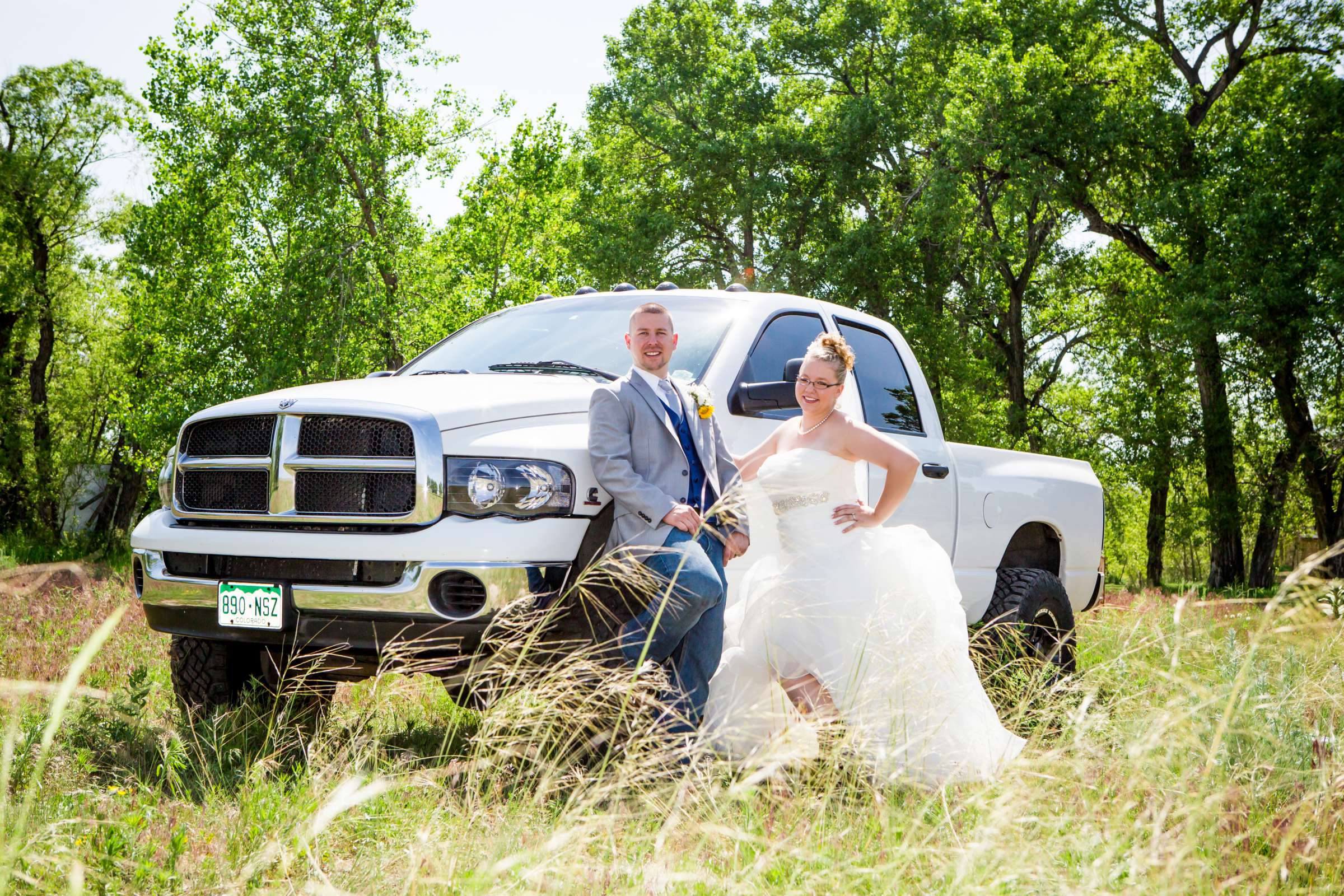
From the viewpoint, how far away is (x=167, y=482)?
4336 millimetres

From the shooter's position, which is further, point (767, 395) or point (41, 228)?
point (41, 228)

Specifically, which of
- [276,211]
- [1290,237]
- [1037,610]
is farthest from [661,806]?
[1290,237]

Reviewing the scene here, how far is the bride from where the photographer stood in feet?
13.2

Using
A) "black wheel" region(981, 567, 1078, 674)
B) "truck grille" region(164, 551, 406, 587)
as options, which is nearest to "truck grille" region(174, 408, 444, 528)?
"truck grille" region(164, 551, 406, 587)

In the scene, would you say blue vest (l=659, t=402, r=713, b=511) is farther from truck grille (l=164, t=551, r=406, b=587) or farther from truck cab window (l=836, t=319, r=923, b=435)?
truck cab window (l=836, t=319, r=923, b=435)

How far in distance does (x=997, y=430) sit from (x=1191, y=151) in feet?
24.0

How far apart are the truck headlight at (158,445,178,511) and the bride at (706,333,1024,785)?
2.32m

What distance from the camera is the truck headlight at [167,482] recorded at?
167 inches

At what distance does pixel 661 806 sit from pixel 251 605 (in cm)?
177

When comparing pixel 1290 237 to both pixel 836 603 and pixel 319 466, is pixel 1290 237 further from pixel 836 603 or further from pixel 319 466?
pixel 319 466

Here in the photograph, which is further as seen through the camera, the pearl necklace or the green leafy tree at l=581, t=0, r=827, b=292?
the green leafy tree at l=581, t=0, r=827, b=292

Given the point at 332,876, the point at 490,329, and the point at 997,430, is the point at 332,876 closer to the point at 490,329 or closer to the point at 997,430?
the point at 490,329

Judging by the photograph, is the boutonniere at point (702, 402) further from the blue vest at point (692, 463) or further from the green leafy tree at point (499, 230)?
the green leafy tree at point (499, 230)

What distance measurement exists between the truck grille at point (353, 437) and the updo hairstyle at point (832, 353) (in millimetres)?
1749
